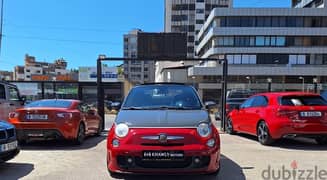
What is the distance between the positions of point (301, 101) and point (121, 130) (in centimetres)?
557

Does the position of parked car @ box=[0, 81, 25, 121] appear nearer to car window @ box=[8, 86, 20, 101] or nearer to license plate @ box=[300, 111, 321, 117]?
car window @ box=[8, 86, 20, 101]

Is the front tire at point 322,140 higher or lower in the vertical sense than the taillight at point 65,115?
lower

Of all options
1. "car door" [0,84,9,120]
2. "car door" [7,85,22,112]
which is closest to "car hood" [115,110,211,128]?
"car door" [0,84,9,120]

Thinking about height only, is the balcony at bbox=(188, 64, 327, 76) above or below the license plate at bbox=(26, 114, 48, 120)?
above

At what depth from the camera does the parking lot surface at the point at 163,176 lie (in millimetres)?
5988

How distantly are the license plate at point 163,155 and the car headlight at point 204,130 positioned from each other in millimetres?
449

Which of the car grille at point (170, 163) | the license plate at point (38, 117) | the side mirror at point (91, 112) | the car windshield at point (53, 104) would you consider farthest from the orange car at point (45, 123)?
the car grille at point (170, 163)

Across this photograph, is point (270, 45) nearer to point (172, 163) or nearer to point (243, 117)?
point (243, 117)

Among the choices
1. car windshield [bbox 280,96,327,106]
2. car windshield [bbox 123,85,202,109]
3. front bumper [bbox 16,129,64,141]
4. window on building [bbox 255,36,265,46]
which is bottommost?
front bumper [bbox 16,129,64,141]

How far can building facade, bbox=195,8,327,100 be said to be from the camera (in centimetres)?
5922

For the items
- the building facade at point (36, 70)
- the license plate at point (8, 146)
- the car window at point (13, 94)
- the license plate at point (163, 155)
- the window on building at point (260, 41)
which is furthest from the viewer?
the building facade at point (36, 70)

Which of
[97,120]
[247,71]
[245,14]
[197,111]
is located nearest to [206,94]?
[247,71]

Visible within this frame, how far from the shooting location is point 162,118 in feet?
18.1

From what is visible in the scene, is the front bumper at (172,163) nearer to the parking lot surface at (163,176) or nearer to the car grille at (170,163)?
the car grille at (170,163)
